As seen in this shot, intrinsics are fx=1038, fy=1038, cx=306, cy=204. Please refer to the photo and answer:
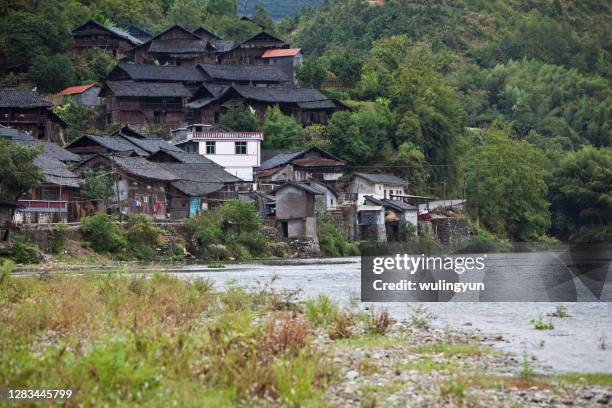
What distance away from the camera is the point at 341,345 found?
16875 mm

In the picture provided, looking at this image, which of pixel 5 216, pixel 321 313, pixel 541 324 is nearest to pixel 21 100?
pixel 5 216

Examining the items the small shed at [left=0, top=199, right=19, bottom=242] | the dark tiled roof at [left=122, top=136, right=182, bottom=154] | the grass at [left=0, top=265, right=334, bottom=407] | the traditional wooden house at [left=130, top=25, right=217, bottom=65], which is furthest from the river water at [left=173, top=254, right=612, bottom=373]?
the traditional wooden house at [left=130, top=25, right=217, bottom=65]

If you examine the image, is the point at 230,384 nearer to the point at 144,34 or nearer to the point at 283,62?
the point at 283,62

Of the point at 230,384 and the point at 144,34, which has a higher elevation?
the point at 144,34

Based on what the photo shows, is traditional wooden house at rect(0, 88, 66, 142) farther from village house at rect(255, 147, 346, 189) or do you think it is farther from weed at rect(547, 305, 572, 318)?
weed at rect(547, 305, 572, 318)

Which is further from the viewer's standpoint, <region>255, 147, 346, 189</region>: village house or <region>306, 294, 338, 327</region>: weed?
<region>255, 147, 346, 189</region>: village house

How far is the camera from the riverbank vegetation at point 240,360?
12195 millimetres

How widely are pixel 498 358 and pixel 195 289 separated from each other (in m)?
8.70

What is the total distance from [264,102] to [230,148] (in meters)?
9.29

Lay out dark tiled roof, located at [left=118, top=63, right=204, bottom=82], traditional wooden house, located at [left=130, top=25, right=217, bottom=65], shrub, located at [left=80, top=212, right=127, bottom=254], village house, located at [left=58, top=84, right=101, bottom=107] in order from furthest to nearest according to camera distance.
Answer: traditional wooden house, located at [left=130, top=25, right=217, bottom=65]
dark tiled roof, located at [left=118, top=63, right=204, bottom=82]
village house, located at [left=58, top=84, right=101, bottom=107]
shrub, located at [left=80, top=212, right=127, bottom=254]

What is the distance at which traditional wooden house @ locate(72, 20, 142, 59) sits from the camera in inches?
3073

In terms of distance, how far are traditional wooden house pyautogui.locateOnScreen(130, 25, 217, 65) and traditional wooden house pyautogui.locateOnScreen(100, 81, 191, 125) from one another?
10268 millimetres

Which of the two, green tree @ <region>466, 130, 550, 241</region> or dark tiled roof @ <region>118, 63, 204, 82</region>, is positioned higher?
dark tiled roof @ <region>118, 63, 204, 82</region>

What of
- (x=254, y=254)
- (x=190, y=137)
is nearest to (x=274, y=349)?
(x=254, y=254)
